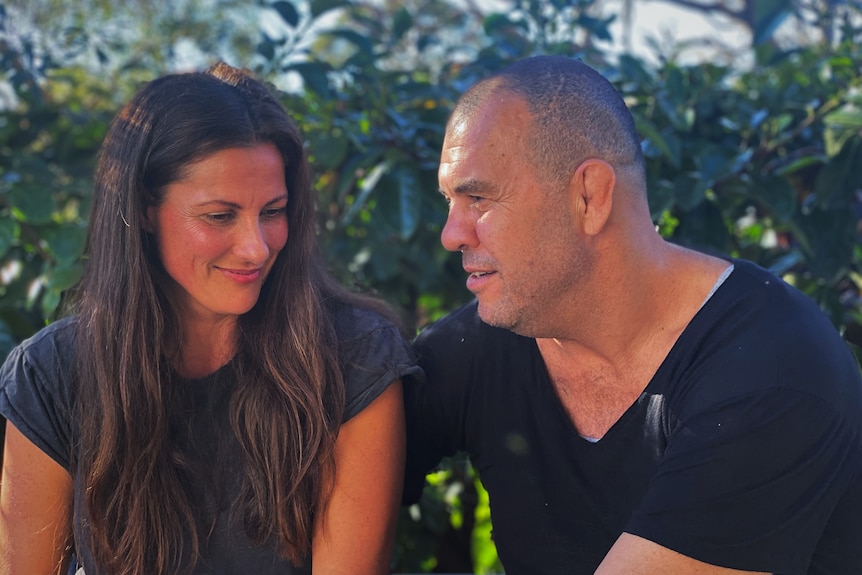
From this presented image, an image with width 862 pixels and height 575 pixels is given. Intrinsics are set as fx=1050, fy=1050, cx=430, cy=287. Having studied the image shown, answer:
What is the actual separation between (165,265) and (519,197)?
810 millimetres

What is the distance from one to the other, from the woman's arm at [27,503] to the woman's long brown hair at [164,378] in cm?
9

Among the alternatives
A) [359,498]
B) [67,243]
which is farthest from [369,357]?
[67,243]

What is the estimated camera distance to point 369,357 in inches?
88.7

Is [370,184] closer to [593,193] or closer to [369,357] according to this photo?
[369,357]

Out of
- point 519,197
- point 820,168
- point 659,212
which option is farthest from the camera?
point 820,168

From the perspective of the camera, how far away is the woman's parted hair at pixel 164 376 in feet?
7.18

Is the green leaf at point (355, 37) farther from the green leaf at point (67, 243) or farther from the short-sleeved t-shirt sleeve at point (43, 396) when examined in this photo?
the short-sleeved t-shirt sleeve at point (43, 396)

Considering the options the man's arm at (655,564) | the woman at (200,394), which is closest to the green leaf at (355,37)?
the woman at (200,394)

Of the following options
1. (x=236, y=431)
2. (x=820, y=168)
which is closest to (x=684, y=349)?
(x=236, y=431)

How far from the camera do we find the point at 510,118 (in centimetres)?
209

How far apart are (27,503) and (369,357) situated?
2.69ft

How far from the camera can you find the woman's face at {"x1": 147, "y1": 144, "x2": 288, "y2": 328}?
2.21m

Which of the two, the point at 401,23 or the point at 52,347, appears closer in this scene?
the point at 52,347

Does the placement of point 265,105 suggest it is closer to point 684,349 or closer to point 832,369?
point 684,349
